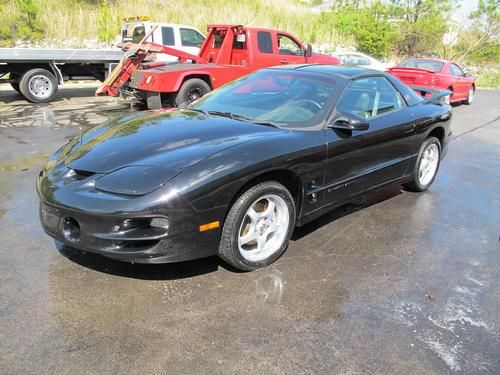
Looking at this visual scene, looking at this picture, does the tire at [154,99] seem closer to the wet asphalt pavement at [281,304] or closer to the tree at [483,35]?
the wet asphalt pavement at [281,304]

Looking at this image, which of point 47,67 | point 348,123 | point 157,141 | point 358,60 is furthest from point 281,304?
point 358,60

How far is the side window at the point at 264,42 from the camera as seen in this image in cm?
1088

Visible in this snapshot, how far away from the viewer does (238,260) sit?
316 cm

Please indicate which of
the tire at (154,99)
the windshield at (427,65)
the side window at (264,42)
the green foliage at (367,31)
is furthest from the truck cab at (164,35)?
the green foliage at (367,31)

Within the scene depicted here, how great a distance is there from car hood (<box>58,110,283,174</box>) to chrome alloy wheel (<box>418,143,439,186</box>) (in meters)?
2.48

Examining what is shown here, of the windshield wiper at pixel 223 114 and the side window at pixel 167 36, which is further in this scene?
the side window at pixel 167 36

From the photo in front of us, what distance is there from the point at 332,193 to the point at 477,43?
31.7 m

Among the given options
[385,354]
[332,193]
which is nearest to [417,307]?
[385,354]

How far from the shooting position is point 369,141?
407 cm

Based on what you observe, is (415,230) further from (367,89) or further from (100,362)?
(100,362)

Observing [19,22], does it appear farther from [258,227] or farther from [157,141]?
[258,227]

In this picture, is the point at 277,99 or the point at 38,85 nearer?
the point at 277,99

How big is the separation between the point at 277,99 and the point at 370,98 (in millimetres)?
960

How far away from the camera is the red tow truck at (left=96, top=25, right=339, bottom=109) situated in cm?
952
